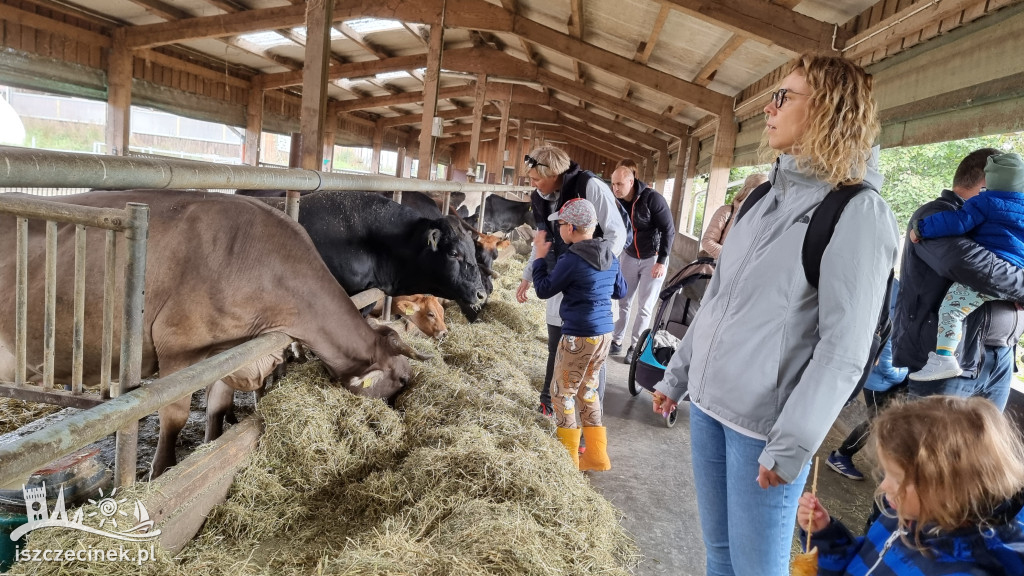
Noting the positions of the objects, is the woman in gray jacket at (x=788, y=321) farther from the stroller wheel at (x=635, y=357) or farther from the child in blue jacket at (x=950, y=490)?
the stroller wheel at (x=635, y=357)

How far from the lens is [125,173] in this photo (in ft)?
5.46

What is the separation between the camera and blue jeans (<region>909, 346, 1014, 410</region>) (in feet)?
9.44

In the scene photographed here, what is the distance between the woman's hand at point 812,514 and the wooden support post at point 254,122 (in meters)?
15.6

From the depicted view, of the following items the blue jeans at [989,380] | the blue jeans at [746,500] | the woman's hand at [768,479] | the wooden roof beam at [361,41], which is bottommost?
the blue jeans at [746,500]

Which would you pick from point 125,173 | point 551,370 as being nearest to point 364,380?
point 551,370

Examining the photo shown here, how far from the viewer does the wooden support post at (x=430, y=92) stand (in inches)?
335

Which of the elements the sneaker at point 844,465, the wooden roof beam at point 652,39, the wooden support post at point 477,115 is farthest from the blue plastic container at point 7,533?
the wooden support post at point 477,115

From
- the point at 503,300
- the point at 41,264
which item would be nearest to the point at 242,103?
the point at 503,300

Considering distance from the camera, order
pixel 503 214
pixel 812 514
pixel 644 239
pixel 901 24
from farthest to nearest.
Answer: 1. pixel 503 214
2. pixel 644 239
3. pixel 901 24
4. pixel 812 514

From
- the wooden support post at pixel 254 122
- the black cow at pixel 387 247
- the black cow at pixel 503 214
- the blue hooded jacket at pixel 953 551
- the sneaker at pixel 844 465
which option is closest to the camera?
the blue hooded jacket at pixel 953 551

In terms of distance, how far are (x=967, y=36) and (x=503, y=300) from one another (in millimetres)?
4741

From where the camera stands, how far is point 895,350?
3221mm

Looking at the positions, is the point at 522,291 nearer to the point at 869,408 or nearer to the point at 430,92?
the point at 869,408

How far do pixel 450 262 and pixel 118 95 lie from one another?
362 inches
